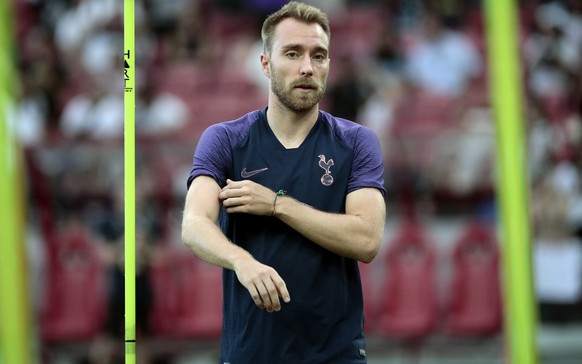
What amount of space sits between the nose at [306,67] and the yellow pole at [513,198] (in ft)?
5.33

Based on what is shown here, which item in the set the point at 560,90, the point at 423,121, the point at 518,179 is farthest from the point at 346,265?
the point at 560,90

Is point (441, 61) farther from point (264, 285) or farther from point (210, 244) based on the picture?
point (264, 285)

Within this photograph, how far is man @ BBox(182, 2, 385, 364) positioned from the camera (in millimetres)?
3330

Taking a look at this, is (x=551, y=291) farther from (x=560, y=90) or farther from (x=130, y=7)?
(x=130, y=7)

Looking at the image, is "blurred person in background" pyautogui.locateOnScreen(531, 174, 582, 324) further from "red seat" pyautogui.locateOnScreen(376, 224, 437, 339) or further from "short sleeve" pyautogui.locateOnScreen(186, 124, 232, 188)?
"short sleeve" pyautogui.locateOnScreen(186, 124, 232, 188)

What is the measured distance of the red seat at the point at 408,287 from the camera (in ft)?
27.5

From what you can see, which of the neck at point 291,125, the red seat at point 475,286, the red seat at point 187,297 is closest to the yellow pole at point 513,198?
the neck at point 291,125

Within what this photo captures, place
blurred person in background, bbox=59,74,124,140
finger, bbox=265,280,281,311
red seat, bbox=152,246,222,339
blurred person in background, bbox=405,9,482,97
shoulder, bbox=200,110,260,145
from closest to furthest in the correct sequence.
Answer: finger, bbox=265,280,281,311
shoulder, bbox=200,110,260,145
red seat, bbox=152,246,222,339
blurred person in background, bbox=59,74,124,140
blurred person in background, bbox=405,9,482,97

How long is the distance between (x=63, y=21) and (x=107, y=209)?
4.53 m

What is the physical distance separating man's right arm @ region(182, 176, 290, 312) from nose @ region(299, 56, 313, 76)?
1.55 feet

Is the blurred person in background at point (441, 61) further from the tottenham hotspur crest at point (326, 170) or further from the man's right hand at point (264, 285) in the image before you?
the man's right hand at point (264, 285)

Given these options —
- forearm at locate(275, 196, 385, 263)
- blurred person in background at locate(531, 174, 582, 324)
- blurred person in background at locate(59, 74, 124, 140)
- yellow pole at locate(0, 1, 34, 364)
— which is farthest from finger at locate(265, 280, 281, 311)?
blurred person in background at locate(59, 74, 124, 140)

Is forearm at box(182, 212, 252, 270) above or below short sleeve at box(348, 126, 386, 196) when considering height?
below

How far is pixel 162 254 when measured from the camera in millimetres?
8305
